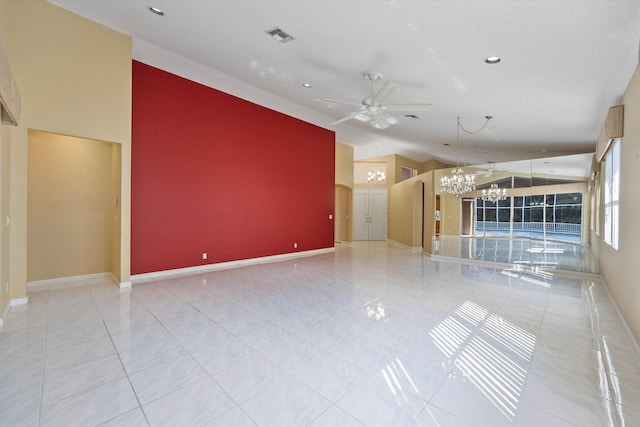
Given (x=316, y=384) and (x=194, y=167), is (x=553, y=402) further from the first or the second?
(x=194, y=167)

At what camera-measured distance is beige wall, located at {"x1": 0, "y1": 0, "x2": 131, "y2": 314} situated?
3.73 m

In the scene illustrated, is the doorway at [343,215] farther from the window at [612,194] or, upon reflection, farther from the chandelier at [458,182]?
the window at [612,194]

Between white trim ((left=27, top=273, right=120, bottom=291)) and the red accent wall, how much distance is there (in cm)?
73

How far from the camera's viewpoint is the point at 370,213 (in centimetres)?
1269

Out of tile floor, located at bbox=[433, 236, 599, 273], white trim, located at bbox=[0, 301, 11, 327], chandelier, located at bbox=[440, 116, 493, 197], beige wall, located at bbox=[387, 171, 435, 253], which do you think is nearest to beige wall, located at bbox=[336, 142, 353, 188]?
beige wall, located at bbox=[387, 171, 435, 253]

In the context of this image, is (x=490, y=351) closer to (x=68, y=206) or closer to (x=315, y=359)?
(x=315, y=359)

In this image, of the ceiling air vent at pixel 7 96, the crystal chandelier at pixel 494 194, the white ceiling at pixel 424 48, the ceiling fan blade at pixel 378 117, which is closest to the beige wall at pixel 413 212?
the crystal chandelier at pixel 494 194

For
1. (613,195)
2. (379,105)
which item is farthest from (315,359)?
(613,195)

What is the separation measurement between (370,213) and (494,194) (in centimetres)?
551

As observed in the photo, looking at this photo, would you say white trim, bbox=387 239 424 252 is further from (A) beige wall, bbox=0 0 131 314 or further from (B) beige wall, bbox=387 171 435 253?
(A) beige wall, bbox=0 0 131 314

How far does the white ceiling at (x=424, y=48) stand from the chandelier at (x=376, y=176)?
500cm

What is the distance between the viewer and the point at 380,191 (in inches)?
501

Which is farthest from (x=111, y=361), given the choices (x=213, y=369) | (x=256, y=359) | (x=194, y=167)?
(x=194, y=167)

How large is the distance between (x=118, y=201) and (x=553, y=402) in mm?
5897
